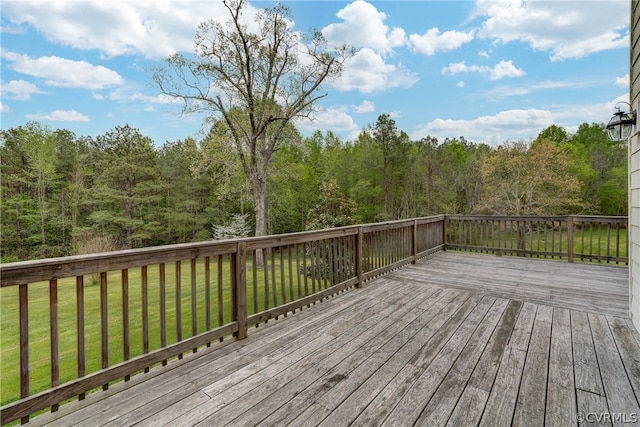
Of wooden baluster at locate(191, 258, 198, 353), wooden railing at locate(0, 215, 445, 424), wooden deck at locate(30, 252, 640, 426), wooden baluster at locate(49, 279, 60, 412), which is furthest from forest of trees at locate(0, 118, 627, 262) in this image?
wooden baluster at locate(49, 279, 60, 412)

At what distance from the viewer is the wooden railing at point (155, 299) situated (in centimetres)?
166

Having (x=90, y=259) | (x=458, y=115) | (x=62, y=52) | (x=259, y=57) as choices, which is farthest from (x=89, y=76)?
(x=458, y=115)

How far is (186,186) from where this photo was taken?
2064cm

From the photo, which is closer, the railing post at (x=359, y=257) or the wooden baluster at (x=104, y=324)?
the wooden baluster at (x=104, y=324)

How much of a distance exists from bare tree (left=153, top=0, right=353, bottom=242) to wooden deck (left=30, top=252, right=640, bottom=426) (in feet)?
35.2

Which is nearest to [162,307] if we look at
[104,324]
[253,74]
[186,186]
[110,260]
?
[104,324]

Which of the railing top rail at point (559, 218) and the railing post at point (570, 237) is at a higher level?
the railing top rail at point (559, 218)

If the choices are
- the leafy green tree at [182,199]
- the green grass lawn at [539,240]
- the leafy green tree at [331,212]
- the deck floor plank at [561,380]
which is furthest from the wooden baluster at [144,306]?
the leafy green tree at [182,199]

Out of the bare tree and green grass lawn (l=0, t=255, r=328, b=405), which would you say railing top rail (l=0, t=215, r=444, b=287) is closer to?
green grass lawn (l=0, t=255, r=328, b=405)

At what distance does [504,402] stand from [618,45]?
8971mm

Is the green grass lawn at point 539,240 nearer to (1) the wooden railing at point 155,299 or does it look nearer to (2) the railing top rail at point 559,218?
(2) the railing top rail at point 559,218

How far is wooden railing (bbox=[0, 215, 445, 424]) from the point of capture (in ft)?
5.46

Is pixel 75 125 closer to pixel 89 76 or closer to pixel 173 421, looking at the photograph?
pixel 89 76

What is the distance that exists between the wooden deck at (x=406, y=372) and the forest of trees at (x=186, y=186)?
13.1m
